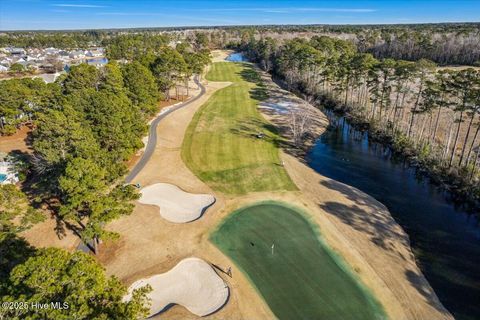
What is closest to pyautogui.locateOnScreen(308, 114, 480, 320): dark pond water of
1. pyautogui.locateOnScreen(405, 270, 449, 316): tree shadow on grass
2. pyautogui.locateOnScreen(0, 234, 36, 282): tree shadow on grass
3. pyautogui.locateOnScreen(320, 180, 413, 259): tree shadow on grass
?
pyautogui.locateOnScreen(405, 270, 449, 316): tree shadow on grass

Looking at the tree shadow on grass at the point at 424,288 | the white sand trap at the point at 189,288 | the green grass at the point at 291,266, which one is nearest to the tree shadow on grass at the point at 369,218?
the tree shadow on grass at the point at 424,288

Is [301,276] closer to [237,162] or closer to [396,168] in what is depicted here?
[237,162]

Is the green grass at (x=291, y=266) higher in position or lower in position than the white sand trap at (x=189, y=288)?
higher

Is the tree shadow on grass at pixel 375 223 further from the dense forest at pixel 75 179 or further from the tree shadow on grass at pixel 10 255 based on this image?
the tree shadow on grass at pixel 10 255

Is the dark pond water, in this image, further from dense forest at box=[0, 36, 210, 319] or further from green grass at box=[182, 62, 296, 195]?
dense forest at box=[0, 36, 210, 319]

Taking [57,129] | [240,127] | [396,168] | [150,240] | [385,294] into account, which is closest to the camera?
[385,294]

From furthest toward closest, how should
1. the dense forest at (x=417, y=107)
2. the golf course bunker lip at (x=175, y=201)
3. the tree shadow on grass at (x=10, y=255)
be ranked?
1. the dense forest at (x=417, y=107)
2. the golf course bunker lip at (x=175, y=201)
3. the tree shadow on grass at (x=10, y=255)

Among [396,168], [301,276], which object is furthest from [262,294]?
[396,168]
